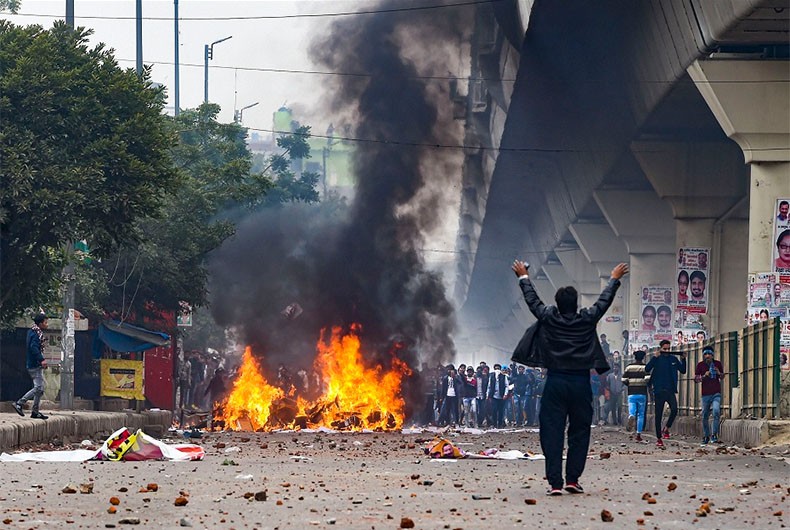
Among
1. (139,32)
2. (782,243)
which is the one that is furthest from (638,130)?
(139,32)

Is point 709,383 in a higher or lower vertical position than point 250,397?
higher

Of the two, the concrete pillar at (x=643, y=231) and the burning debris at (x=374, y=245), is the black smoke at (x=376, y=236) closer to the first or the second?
the burning debris at (x=374, y=245)

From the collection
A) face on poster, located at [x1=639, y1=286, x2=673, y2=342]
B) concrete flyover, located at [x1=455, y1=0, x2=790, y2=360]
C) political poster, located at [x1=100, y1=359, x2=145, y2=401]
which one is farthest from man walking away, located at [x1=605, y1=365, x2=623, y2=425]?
political poster, located at [x1=100, y1=359, x2=145, y2=401]

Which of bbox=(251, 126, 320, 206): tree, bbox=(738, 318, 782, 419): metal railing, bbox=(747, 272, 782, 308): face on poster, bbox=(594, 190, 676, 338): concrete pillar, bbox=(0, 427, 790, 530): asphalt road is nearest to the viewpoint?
bbox=(0, 427, 790, 530): asphalt road

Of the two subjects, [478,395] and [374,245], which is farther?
[374,245]

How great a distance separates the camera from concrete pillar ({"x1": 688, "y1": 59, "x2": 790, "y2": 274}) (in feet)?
84.8

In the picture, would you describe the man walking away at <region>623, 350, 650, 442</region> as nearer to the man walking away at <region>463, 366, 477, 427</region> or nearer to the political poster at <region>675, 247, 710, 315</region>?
the political poster at <region>675, 247, 710, 315</region>

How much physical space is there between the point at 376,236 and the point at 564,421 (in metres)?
33.4

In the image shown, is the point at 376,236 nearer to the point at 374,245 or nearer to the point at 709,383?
the point at 374,245

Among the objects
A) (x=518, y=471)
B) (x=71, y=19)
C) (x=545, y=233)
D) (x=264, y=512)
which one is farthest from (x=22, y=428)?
(x=545, y=233)

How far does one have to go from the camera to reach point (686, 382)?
1267 inches

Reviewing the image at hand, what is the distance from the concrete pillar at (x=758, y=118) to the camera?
25.9 m

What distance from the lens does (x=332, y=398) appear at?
35.3 m

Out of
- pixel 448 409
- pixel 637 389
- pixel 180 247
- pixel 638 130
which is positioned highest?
pixel 638 130
